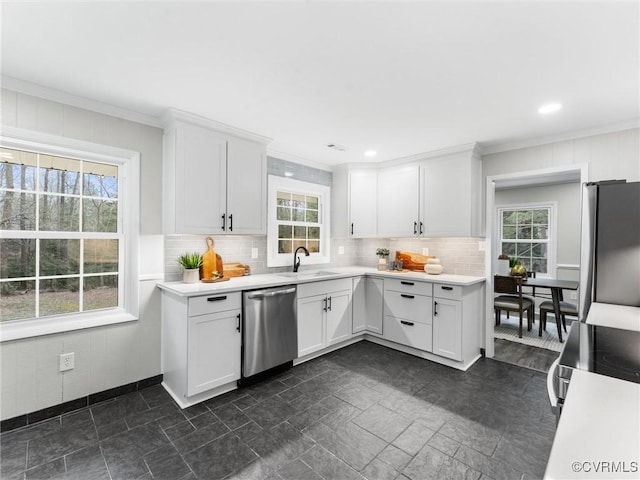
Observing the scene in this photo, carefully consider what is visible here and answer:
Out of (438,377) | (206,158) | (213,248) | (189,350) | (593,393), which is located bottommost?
(438,377)

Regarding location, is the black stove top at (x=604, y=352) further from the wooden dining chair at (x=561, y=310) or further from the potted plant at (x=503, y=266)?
the potted plant at (x=503, y=266)

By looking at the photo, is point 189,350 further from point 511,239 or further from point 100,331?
point 511,239

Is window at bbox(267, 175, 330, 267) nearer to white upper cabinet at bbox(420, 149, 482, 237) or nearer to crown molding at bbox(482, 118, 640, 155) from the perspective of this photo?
white upper cabinet at bbox(420, 149, 482, 237)

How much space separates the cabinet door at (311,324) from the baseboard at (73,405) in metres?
1.38

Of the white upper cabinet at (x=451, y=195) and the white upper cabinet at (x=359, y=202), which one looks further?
the white upper cabinet at (x=359, y=202)

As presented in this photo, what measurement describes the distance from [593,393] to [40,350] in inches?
124

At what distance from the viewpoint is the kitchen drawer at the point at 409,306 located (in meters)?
3.36

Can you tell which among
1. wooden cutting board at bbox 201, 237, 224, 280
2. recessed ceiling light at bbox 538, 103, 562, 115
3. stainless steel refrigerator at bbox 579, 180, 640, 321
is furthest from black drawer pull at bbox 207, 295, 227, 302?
recessed ceiling light at bbox 538, 103, 562, 115

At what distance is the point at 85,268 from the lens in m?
2.52

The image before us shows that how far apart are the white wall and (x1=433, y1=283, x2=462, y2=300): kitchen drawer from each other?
282cm

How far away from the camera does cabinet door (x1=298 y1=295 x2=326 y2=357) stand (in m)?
3.18

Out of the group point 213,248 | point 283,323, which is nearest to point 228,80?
point 213,248

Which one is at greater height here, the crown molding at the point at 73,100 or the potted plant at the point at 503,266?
the crown molding at the point at 73,100

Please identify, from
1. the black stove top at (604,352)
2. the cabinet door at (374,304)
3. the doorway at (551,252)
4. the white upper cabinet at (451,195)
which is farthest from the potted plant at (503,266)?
the black stove top at (604,352)
